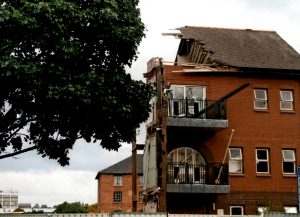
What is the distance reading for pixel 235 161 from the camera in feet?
104

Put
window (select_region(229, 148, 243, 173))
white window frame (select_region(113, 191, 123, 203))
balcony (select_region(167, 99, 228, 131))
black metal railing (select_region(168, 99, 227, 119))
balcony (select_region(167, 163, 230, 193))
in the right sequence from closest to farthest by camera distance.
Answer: balcony (select_region(167, 163, 230, 193)) → balcony (select_region(167, 99, 228, 131)) → black metal railing (select_region(168, 99, 227, 119)) → window (select_region(229, 148, 243, 173)) → white window frame (select_region(113, 191, 123, 203))

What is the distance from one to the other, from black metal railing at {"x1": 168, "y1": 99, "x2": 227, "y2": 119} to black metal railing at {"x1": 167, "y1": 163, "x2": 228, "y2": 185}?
8.25 ft

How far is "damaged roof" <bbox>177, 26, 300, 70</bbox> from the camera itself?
108 ft

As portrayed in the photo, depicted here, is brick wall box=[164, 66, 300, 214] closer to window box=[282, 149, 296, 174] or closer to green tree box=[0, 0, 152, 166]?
window box=[282, 149, 296, 174]

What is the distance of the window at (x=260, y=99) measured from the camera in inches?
1291

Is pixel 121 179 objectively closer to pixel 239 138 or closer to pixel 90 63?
pixel 239 138

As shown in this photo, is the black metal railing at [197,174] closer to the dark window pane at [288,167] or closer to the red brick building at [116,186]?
the dark window pane at [288,167]

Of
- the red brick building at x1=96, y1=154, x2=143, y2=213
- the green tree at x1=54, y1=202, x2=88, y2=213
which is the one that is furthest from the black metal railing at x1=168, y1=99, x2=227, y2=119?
the green tree at x1=54, y1=202, x2=88, y2=213

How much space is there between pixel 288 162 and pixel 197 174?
5.65m

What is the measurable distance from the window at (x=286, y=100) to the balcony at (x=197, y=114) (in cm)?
399

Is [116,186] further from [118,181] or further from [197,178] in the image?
[197,178]

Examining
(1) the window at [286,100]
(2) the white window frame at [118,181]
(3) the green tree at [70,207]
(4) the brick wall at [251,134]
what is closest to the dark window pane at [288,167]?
(4) the brick wall at [251,134]

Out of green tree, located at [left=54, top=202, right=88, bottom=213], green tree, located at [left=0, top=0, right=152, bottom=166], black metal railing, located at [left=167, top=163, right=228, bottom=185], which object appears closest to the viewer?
green tree, located at [left=0, top=0, right=152, bottom=166]

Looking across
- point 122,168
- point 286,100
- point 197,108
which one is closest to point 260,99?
point 286,100
